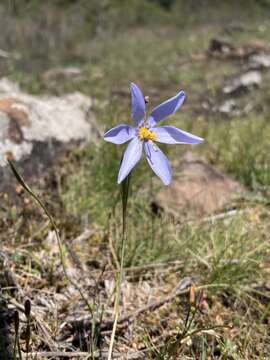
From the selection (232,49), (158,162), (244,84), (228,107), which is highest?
(232,49)

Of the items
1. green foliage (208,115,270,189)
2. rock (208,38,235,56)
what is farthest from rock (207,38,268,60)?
green foliage (208,115,270,189)

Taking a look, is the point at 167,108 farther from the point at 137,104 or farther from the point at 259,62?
the point at 259,62

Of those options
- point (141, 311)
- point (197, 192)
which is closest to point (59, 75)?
point (197, 192)

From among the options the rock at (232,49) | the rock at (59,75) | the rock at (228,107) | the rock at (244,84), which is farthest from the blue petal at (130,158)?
the rock at (232,49)

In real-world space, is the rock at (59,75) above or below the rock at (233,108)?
above

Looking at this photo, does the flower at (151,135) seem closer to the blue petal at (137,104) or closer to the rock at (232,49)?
the blue petal at (137,104)

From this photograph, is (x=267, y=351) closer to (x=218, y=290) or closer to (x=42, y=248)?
(x=218, y=290)

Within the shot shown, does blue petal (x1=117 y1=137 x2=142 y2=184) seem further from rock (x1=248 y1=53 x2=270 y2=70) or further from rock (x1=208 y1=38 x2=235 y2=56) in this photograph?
rock (x1=208 y1=38 x2=235 y2=56)
